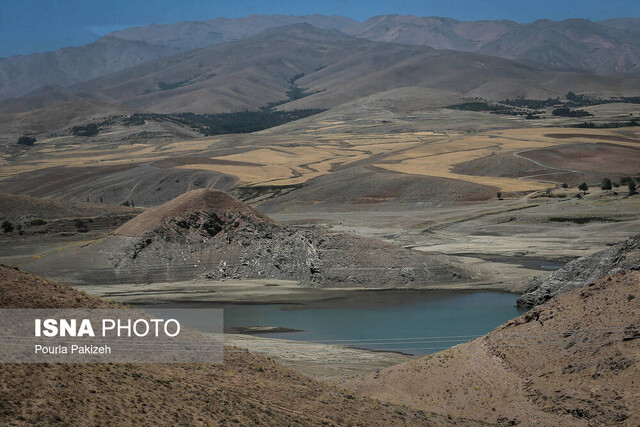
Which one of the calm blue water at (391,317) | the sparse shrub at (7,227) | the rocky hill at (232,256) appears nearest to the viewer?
the calm blue water at (391,317)

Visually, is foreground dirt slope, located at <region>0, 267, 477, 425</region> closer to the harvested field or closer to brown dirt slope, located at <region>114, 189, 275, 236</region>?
brown dirt slope, located at <region>114, 189, 275, 236</region>

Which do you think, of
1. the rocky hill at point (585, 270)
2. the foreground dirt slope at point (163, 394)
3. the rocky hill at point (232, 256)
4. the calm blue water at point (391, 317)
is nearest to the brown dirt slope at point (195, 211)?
the rocky hill at point (232, 256)

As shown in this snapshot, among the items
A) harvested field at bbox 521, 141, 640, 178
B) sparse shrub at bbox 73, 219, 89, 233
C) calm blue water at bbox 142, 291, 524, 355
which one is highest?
harvested field at bbox 521, 141, 640, 178

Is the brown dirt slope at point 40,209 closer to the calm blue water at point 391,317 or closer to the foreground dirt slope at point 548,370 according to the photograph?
the calm blue water at point 391,317

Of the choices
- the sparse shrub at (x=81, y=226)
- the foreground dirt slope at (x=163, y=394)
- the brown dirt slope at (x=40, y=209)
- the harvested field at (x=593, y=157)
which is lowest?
the sparse shrub at (x=81, y=226)

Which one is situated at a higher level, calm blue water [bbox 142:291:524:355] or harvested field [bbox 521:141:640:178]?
harvested field [bbox 521:141:640:178]

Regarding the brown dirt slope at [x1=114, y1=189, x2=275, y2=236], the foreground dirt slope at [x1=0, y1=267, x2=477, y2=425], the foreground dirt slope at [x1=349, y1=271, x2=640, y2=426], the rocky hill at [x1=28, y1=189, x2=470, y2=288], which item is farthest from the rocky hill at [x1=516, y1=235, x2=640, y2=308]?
the brown dirt slope at [x1=114, y1=189, x2=275, y2=236]

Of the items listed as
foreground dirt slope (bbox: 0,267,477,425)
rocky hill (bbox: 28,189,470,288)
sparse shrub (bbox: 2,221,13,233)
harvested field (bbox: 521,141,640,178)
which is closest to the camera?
foreground dirt slope (bbox: 0,267,477,425)

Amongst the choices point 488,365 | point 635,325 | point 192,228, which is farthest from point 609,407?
point 192,228
